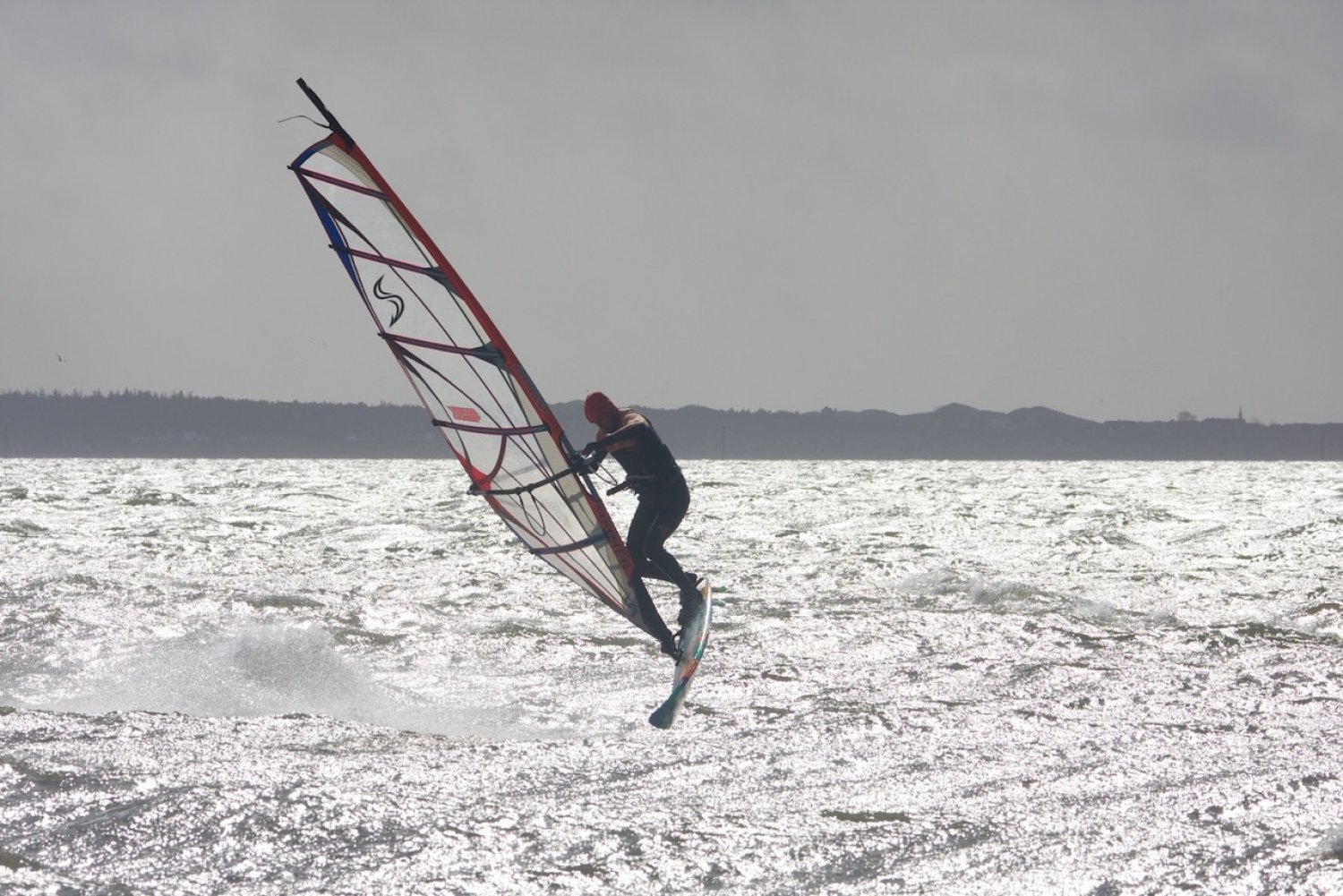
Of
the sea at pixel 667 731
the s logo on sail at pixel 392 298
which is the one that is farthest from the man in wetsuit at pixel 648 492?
the s logo on sail at pixel 392 298

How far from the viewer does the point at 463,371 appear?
7293 mm

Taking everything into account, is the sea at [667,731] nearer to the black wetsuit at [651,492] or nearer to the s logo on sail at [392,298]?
the black wetsuit at [651,492]

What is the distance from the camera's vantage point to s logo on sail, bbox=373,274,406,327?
726cm

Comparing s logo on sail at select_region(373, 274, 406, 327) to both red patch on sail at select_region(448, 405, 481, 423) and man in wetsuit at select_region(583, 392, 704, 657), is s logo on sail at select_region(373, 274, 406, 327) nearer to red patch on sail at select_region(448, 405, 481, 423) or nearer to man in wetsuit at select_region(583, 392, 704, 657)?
red patch on sail at select_region(448, 405, 481, 423)

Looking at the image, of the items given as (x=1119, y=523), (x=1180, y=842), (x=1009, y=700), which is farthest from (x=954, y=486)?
(x=1180, y=842)

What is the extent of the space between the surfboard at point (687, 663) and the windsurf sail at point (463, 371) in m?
0.27

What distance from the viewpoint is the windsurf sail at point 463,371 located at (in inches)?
273

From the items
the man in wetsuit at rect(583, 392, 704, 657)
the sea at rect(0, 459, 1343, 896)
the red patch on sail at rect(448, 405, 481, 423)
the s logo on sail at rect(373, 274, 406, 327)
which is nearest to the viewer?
the sea at rect(0, 459, 1343, 896)

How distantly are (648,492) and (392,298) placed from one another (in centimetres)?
182

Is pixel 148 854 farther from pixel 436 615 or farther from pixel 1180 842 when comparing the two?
pixel 436 615

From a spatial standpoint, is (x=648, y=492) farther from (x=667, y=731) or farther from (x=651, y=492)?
(x=667, y=731)

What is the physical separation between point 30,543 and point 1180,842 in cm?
1702

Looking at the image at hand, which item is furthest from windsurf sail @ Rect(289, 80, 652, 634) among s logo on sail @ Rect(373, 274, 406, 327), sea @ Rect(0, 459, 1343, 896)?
sea @ Rect(0, 459, 1343, 896)

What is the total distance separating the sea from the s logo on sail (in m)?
2.33
